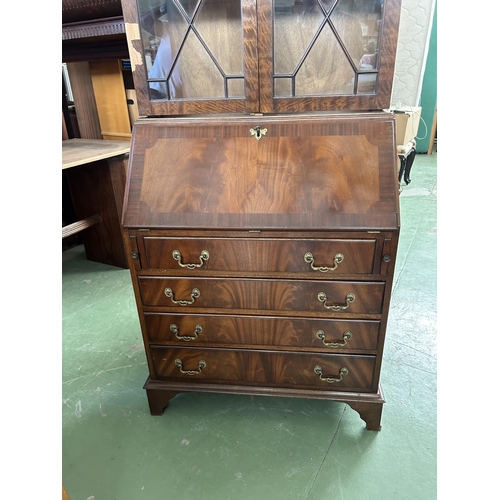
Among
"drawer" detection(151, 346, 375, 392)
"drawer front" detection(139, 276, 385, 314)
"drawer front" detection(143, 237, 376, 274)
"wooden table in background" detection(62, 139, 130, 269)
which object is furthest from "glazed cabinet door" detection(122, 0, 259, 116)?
"wooden table in background" detection(62, 139, 130, 269)

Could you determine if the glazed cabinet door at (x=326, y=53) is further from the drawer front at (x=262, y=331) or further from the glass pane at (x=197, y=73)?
the drawer front at (x=262, y=331)

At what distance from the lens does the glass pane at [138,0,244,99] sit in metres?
1.22

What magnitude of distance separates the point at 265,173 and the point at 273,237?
0.72 ft

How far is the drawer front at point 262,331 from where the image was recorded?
1.37 m

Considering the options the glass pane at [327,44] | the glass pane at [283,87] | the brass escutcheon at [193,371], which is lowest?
the brass escutcheon at [193,371]

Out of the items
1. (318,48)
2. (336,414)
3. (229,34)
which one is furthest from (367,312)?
(229,34)

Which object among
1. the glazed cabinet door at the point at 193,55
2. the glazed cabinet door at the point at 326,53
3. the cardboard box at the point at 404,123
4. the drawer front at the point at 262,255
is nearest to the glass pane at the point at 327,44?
the glazed cabinet door at the point at 326,53

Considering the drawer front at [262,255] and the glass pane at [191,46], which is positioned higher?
the glass pane at [191,46]

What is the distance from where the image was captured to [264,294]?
1.35m

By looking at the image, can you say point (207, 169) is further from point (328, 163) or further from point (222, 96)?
point (328, 163)

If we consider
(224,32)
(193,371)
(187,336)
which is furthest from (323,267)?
(224,32)

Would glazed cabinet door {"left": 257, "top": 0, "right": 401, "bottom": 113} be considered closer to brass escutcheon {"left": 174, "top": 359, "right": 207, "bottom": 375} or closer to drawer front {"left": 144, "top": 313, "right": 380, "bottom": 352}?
drawer front {"left": 144, "top": 313, "right": 380, "bottom": 352}

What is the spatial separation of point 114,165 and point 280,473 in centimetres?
208

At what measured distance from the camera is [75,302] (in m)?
2.47
